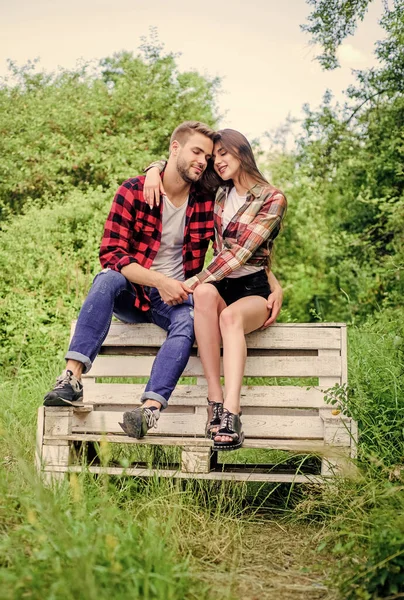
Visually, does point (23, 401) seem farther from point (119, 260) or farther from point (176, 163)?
point (176, 163)

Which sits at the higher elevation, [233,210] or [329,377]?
[233,210]

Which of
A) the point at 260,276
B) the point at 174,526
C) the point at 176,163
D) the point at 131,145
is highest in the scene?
the point at 131,145

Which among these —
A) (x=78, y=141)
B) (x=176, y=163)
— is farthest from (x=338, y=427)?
(x=78, y=141)

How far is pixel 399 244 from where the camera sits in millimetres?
6582

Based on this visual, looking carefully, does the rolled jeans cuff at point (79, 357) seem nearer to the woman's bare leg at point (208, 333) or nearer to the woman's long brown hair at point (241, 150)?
the woman's bare leg at point (208, 333)

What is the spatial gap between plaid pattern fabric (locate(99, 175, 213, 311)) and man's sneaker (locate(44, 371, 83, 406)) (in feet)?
1.71

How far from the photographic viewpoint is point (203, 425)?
10.2ft

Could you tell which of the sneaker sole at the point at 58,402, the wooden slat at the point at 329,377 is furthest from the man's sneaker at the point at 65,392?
the wooden slat at the point at 329,377

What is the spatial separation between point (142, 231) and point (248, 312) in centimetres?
77

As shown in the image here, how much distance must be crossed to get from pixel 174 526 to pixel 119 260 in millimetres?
1325

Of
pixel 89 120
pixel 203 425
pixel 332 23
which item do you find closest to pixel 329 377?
pixel 203 425

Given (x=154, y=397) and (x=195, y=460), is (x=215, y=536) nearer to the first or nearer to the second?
(x=195, y=460)

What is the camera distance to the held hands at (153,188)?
10.9 ft

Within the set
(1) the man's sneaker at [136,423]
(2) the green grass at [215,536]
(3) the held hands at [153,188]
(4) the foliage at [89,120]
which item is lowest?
(2) the green grass at [215,536]
